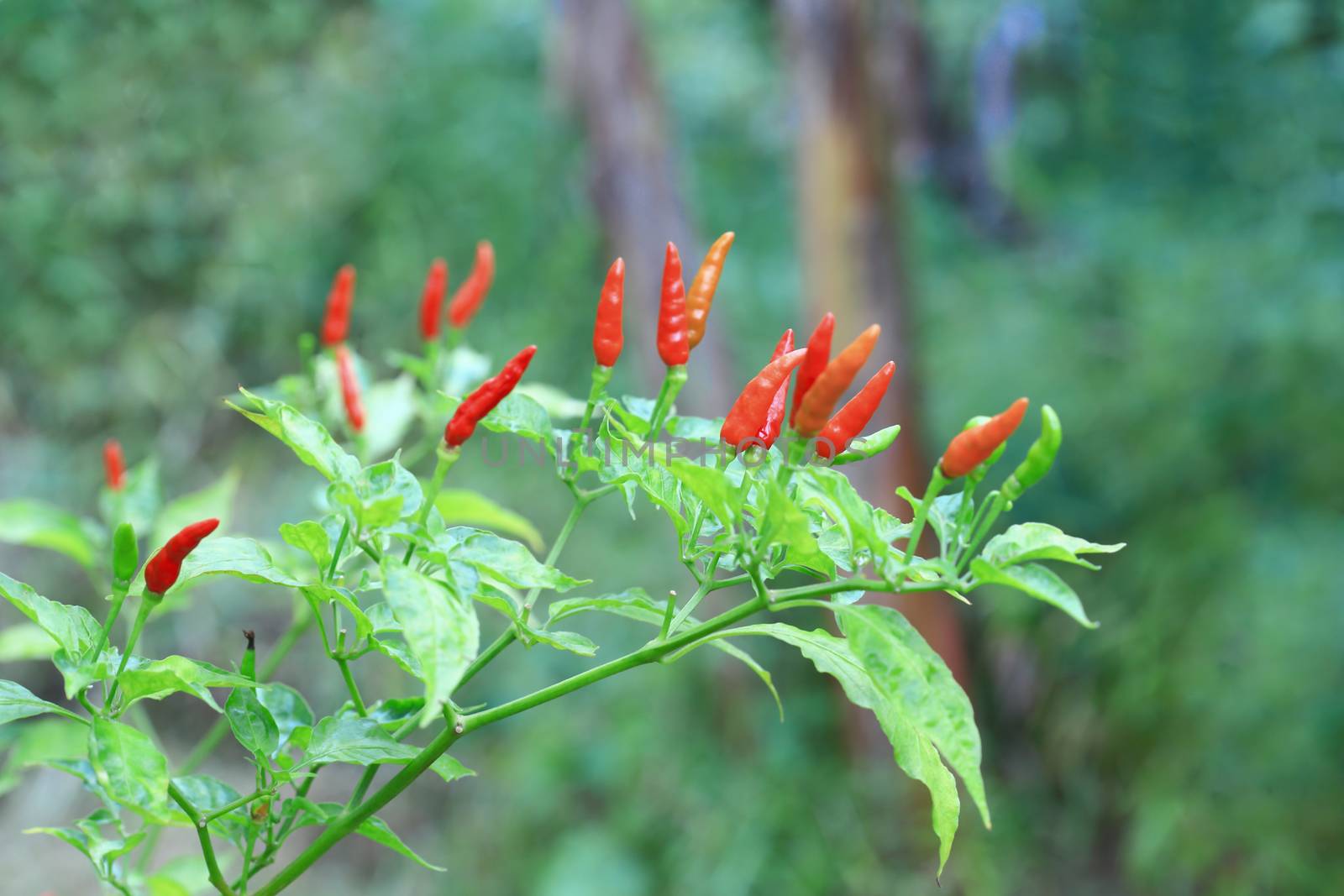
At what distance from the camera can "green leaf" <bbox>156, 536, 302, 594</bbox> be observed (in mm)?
503

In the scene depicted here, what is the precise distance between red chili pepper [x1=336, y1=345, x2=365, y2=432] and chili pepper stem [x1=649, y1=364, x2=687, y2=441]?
298 millimetres

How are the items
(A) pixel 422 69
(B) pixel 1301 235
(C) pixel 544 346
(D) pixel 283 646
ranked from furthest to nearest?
(A) pixel 422 69, (C) pixel 544 346, (B) pixel 1301 235, (D) pixel 283 646

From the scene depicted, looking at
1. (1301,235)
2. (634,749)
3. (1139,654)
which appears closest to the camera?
(1139,654)

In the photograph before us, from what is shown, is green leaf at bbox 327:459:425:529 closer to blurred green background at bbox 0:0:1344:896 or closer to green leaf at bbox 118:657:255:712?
green leaf at bbox 118:657:255:712

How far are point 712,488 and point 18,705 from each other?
0.34m

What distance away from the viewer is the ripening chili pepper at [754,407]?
550 millimetres

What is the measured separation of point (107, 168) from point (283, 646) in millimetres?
3338

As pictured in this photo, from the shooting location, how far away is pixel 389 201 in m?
4.03

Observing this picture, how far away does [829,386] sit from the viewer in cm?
51

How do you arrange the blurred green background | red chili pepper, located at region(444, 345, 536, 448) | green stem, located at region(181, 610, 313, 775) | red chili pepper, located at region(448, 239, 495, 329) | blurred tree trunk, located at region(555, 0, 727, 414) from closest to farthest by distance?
red chili pepper, located at region(444, 345, 536, 448)
green stem, located at region(181, 610, 313, 775)
red chili pepper, located at region(448, 239, 495, 329)
the blurred green background
blurred tree trunk, located at region(555, 0, 727, 414)

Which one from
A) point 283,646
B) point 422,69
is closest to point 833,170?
point 283,646

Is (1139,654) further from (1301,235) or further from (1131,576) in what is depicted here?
(1301,235)

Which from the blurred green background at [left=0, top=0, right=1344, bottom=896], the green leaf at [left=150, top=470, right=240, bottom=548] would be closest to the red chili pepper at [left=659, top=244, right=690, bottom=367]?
the green leaf at [left=150, top=470, right=240, bottom=548]

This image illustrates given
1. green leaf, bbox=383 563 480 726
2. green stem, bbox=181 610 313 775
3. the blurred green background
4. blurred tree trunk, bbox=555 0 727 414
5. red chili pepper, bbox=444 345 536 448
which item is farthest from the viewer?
blurred tree trunk, bbox=555 0 727 414
